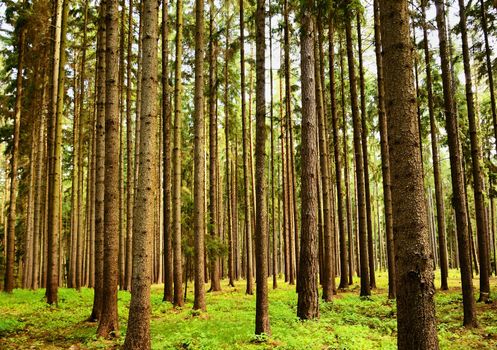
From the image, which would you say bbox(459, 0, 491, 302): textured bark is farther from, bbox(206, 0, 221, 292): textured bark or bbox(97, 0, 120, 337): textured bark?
bbox(97, 0, 120, 337): textured bark

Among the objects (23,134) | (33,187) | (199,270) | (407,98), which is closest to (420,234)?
(407,98)

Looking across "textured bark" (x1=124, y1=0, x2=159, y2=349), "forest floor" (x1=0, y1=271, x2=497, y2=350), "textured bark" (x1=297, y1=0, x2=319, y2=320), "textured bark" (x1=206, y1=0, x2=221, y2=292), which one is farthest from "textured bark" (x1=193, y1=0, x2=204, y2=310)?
"textured bark" (x1=124, y1=0, x2=159, y2=349)

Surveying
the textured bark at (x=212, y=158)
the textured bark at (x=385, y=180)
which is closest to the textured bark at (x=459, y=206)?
the textured bark at (x=385, y=180)

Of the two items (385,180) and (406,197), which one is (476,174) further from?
(406,197)

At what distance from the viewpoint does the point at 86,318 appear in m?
10.4

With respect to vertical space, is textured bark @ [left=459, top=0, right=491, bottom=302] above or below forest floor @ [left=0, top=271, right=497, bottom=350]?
above

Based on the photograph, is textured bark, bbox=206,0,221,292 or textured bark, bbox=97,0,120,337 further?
textured bark, bbox=206,0,221,292

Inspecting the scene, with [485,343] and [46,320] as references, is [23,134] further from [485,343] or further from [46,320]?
[485,343]

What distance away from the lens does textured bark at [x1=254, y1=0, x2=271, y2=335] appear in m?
8.09

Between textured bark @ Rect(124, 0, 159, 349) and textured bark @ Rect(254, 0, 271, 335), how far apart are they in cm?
230

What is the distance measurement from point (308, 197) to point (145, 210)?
446 centimetres

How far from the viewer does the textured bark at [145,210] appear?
6.64 metres

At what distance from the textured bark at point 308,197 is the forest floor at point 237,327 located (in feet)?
1.99

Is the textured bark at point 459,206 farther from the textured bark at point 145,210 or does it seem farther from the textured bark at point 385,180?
the textured bark at point 145,210
